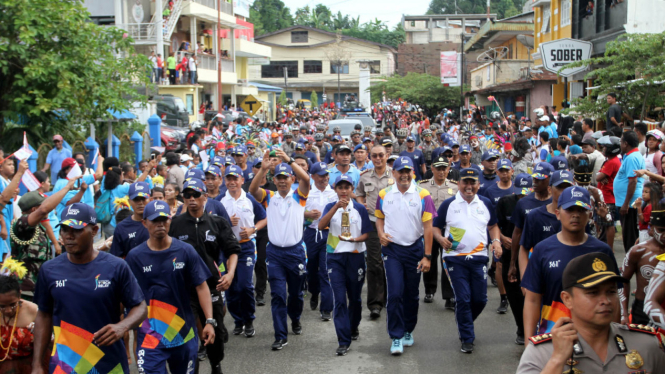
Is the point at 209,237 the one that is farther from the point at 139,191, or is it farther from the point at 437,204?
the point at 437,204

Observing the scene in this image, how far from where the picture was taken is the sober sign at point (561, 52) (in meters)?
22.3

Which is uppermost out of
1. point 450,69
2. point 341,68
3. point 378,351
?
point 341,68

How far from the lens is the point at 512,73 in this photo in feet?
127

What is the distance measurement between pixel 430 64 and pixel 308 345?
69.9 meters

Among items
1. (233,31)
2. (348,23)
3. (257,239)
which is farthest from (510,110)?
(348,23)

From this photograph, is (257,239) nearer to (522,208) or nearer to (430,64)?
(522,208)

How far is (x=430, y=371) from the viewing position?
7.30m

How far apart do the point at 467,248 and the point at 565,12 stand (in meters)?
25.1

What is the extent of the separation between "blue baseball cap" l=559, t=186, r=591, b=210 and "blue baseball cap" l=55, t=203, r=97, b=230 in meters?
3.34

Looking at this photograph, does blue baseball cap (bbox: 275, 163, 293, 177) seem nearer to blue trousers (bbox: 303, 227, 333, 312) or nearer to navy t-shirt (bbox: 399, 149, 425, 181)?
blue trousers (bbox: 303, 227, 333, 312)

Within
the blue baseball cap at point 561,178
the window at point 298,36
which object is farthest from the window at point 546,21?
the window at point 298,36

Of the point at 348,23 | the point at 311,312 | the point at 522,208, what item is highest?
the point at 348,23

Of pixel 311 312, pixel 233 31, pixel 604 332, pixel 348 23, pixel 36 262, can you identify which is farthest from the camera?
pixel 348 23

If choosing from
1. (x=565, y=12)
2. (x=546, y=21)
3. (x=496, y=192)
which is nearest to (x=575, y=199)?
(x=496, y=192)
